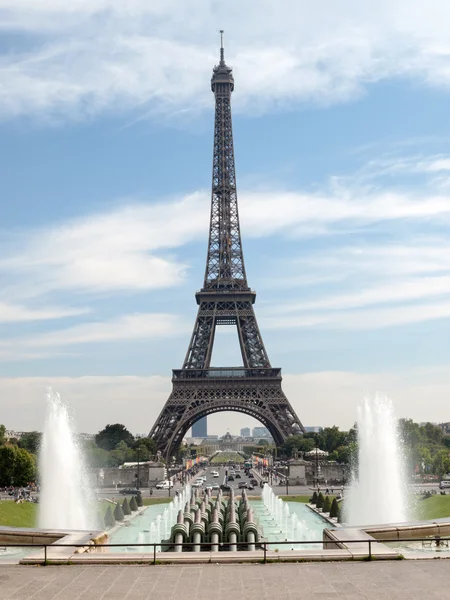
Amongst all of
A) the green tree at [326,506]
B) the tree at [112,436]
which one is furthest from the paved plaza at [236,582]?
the tree at [112,436]

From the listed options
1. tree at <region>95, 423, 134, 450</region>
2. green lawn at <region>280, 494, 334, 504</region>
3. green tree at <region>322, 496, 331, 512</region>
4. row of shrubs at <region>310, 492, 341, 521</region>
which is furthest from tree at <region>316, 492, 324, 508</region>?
tree at <region>95, 423, 134, 450</region>

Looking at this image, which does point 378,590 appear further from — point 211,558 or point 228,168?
point 228,168

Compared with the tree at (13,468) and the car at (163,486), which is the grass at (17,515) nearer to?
the tree at (13,468)

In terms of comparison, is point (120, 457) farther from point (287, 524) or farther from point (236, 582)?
point (236, 582)

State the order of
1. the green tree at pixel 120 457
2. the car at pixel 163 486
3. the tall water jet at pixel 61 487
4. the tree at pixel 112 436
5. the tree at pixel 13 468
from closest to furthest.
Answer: the tall water jet at pixel 61 487 < the tree at pixel 13 468 < the car at pixel 163 486 < the green tree at pixel 120 457 < the tree at pixel 112 436

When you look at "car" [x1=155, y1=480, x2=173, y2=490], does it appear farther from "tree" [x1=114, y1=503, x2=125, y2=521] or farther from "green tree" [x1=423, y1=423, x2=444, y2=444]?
"green tree" [x1=423, y1=423, x2=444, y2=444]

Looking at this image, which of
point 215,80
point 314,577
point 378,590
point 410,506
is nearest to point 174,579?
point 314,577

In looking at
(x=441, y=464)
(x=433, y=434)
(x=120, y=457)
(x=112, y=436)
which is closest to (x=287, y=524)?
(x=441, y=464)
